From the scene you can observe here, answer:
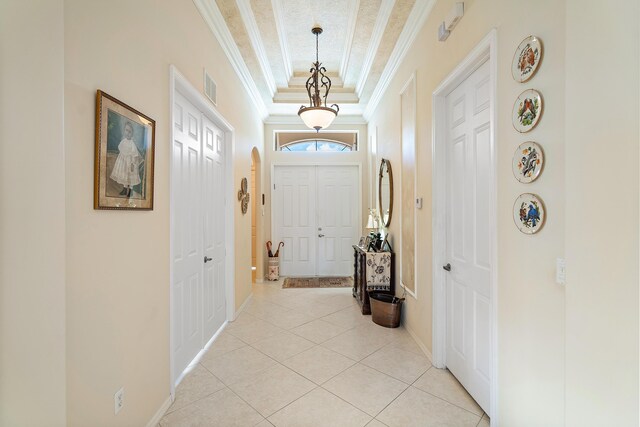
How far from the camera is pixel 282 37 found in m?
3.49

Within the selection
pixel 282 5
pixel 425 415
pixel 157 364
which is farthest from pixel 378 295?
pixel 282 5

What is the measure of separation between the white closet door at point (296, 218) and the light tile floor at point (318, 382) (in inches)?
95.1

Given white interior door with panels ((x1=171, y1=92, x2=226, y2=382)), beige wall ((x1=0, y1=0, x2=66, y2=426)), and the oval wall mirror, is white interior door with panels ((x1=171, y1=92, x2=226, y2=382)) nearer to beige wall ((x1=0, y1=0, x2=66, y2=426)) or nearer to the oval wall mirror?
beige wall ((x1=0, y1=0, x2=66, y2=426))

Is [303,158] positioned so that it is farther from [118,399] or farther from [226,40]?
[118,399]

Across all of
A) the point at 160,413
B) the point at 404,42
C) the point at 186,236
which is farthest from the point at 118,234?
the point at 404,42

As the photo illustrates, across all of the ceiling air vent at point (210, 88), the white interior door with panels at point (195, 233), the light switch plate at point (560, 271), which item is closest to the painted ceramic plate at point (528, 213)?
the light switch plate at point (560, 271)

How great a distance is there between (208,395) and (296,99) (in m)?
4.42

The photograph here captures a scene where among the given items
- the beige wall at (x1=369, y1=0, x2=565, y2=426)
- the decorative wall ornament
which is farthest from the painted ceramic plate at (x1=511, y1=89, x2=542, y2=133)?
the decorative wall ornament

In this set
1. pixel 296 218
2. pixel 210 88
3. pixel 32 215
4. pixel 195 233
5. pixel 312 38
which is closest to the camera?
pixel 32 215

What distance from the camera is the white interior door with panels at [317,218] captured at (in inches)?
233

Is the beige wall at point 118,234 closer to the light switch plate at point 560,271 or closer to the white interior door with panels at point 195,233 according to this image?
the white interior door with panels at point 195,233

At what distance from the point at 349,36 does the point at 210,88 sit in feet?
5.83

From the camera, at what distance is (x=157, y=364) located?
6.24 feet

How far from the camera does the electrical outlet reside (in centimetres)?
148
